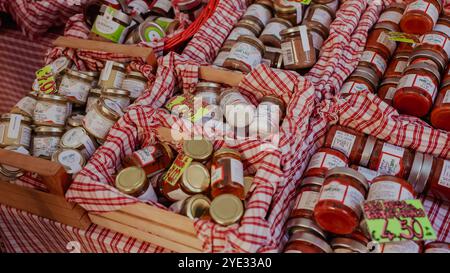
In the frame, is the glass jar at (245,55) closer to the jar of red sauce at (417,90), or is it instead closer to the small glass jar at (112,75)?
the small glass jar at (112,75)

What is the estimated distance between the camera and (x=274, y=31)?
2.67 meters

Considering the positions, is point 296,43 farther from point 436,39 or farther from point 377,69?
point 436,39

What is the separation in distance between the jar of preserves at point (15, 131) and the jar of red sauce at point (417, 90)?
1.96 meters

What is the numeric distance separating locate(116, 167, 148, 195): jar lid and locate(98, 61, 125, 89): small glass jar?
2.41ft

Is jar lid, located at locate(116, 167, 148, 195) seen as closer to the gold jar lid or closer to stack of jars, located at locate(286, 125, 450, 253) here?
the gold jar lid

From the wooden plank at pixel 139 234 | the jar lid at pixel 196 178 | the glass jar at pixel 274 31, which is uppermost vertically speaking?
the glass jar at pixel 274 31

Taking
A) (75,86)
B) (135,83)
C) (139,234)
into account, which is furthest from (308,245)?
(75,86)

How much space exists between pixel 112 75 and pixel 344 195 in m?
1.49

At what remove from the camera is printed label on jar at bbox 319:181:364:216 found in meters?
1.74

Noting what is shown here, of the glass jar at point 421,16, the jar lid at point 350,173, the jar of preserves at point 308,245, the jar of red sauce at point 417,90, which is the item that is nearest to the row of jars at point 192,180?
the jar of preserves at point 308,245

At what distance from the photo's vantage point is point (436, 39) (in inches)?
94.0

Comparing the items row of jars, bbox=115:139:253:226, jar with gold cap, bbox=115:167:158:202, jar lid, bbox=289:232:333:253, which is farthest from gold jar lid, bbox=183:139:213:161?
jar lid, bbox=289:232:333:253

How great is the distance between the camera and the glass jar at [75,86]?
2479 mm
